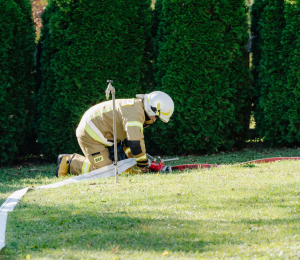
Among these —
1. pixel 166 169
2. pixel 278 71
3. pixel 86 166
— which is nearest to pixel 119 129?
pixel 86 166

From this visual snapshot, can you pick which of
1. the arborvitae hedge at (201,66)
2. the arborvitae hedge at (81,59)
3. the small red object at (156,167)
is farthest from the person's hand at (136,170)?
the arborvitae hedge at (81,59)

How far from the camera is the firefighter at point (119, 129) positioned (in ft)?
22.0

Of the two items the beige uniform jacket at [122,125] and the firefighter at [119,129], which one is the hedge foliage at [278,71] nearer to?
the firefighter at [119,129]

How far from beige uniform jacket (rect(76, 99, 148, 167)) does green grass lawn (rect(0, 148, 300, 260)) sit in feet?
2.02

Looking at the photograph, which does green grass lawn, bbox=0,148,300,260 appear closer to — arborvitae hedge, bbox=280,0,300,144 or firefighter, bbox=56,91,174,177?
firefighter, bbox=56,91,174,177

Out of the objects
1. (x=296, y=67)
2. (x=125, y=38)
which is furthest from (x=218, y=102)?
(x=125, y=38)

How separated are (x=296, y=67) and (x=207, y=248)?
6.63 m

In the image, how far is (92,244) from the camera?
349cm

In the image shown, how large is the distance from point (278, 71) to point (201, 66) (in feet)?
6.26

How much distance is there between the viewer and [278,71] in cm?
912

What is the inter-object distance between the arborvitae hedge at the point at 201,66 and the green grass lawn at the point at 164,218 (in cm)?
288

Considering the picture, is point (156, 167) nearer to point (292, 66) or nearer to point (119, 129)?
point (119, 129)

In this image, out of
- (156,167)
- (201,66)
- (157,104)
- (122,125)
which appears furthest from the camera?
(201,66)

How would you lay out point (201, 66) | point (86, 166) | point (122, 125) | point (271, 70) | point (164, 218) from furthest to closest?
point (271, 70) → point (201, 66) → point (86, 166) → point (122, 125) → point (164, 218)
